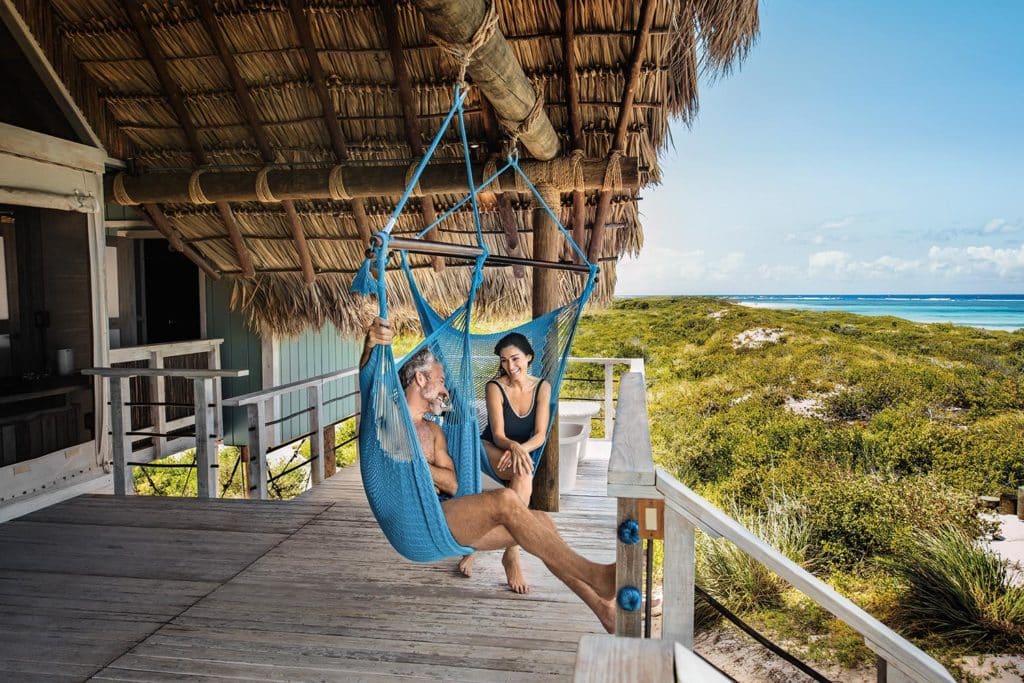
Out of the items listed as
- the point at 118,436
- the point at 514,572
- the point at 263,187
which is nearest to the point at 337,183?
the point at 263,187

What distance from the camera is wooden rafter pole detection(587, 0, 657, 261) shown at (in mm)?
2729

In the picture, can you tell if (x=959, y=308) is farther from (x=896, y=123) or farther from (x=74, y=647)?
(x=74, y=647)

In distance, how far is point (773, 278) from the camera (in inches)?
827

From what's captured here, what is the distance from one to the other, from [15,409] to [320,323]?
6.91ft

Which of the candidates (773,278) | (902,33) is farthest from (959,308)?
(902,33)

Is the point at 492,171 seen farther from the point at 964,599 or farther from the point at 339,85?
the point at 964,599

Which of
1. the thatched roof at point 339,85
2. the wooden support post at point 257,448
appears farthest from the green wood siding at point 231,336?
the wooden support post at point 257,448

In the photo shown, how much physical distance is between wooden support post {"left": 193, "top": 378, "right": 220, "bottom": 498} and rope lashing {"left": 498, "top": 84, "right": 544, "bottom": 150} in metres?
1.78

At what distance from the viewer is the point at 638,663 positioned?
3.58 ft

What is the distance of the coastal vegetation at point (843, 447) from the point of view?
6266mm

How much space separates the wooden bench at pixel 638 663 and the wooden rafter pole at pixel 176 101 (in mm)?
3211

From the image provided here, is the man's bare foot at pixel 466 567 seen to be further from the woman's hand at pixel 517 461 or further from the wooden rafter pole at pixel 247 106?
the wooden rafter pole at pixel 247 106

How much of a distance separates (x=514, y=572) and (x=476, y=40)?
154cm

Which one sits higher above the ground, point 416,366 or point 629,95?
point 629,95
